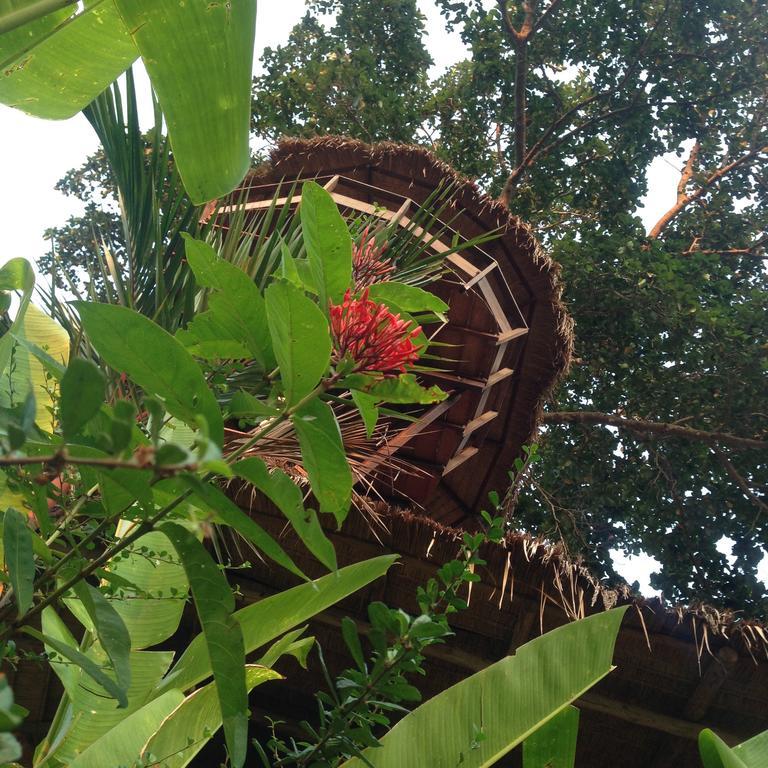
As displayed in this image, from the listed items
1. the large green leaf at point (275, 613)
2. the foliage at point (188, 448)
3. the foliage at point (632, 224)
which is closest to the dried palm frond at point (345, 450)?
the large green leaf at point (275, 613)

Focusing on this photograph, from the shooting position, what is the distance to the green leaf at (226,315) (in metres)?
0.73

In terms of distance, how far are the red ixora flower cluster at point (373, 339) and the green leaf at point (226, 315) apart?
77mm

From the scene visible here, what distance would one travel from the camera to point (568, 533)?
6.56 m

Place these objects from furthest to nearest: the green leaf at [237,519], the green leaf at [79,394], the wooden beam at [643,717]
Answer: the wooden beam at [643,717], the green leaf at [237,519], the green leaf at [79,394]

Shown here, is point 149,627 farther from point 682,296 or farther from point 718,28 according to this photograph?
point 718,28

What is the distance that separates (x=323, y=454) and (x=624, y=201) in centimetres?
791

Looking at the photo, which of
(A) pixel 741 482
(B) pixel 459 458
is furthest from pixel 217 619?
(A) pixel 741 482

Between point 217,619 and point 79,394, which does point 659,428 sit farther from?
point 79,394

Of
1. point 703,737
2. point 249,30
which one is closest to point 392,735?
point 703,737

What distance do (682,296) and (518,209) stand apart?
2353 millimetres

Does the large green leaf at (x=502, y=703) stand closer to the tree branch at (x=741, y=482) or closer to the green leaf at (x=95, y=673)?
the green leaf at (x=95, y=673)

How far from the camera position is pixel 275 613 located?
1.11 metres

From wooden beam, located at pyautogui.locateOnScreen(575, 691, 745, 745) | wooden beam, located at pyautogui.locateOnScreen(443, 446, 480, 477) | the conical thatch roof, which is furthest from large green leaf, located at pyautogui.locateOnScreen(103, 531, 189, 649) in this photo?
wooden beam, located at pyautogui.locateOnScreen(443, 446, 480, 477)

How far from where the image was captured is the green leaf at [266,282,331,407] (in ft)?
2.10
